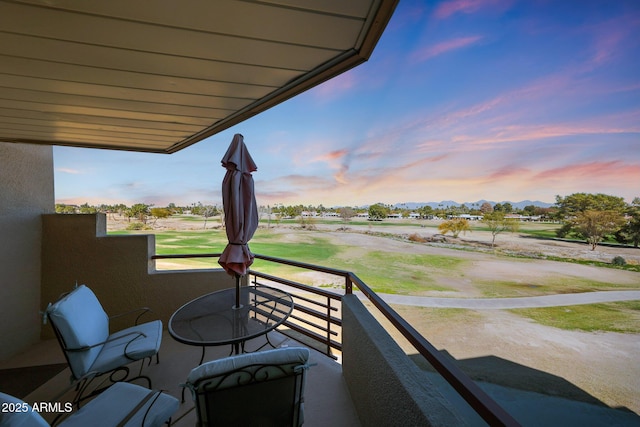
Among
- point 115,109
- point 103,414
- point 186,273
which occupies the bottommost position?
point 103,414

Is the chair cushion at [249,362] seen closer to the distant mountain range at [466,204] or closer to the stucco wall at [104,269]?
the stucco wall at [104,269]

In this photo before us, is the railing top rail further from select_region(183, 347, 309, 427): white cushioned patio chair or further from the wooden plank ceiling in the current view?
the wooden plank ceiling

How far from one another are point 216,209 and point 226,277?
2072 cm

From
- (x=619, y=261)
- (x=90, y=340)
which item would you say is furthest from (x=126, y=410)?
(x=619, y=261)

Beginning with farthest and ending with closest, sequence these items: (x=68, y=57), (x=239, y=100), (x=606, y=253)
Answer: (x=606, y=253), (x=239, y=100), (x=68, y=57)

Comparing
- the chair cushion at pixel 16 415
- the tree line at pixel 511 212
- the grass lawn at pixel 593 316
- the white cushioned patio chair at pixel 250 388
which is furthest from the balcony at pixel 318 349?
the grass lawn at pixel 593 316

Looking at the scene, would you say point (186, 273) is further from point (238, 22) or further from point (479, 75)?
point (479, 75)

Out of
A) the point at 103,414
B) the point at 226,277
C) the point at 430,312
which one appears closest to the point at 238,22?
the point at 103,414

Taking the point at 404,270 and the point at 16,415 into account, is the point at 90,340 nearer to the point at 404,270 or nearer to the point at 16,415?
the point at 16,415

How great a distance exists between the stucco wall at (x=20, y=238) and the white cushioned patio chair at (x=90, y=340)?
1269 millimetres

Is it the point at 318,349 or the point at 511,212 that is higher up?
the point at 511,212

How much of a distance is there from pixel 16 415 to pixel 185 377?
59.4 inches

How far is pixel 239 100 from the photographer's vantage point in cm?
153

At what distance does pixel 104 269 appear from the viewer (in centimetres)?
286
